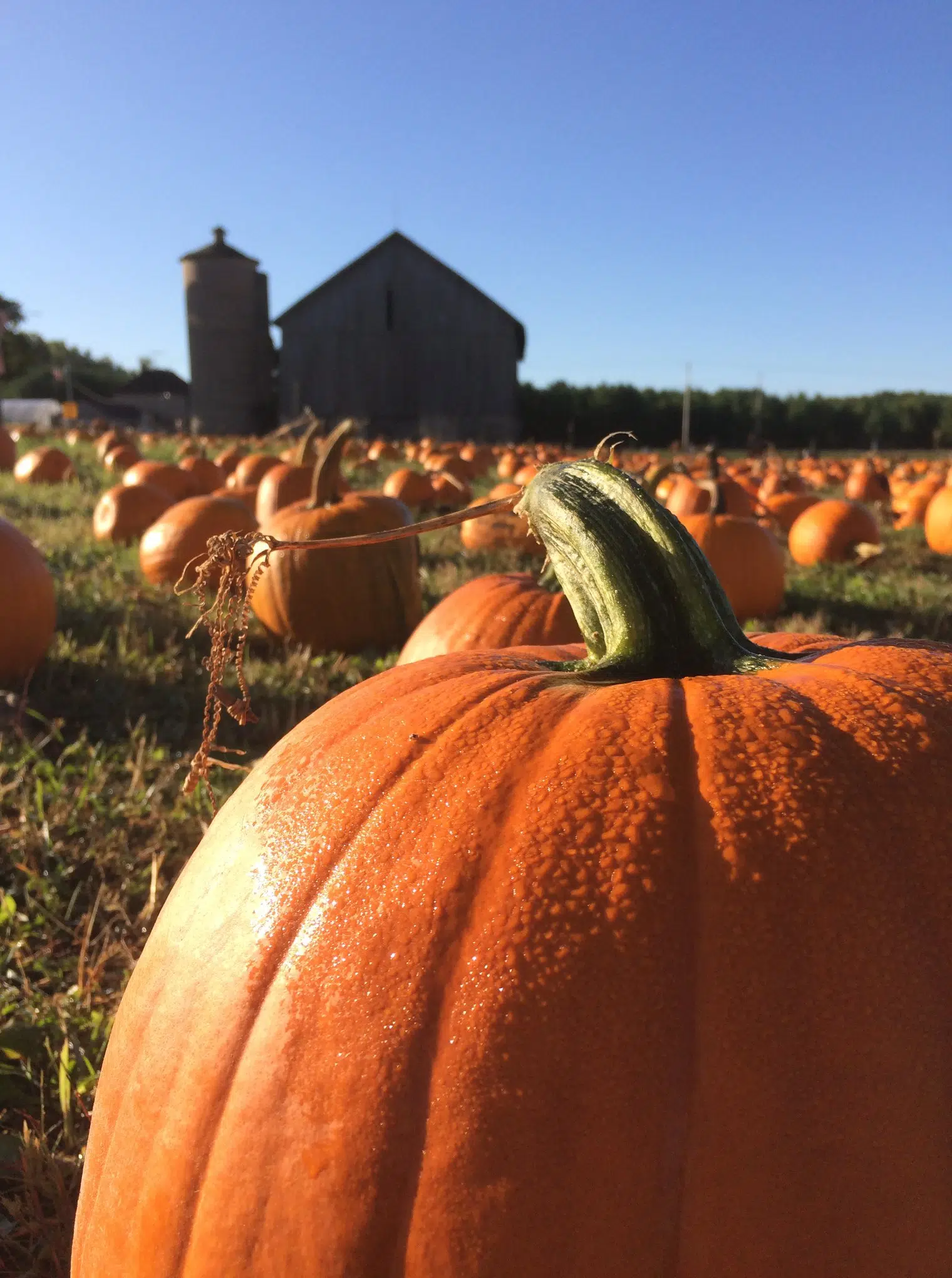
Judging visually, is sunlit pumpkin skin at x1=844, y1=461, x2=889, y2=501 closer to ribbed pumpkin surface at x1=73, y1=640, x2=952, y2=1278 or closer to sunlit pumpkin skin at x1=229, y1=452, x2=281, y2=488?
sunlit pumpkin skin at x1=229, y1=452, x2=281, y2=488

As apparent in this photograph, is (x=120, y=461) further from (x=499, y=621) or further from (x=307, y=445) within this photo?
(x=499, y=621)

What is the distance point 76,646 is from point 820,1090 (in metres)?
4.64

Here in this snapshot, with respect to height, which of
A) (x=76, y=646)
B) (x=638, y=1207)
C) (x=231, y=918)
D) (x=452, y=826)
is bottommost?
(x=76, y=646)

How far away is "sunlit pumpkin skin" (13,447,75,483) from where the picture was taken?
13.2m

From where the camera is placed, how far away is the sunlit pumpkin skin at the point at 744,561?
19.6 feet

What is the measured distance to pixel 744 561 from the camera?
601 centimetres

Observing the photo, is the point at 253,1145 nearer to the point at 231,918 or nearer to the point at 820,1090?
the point at 231,918

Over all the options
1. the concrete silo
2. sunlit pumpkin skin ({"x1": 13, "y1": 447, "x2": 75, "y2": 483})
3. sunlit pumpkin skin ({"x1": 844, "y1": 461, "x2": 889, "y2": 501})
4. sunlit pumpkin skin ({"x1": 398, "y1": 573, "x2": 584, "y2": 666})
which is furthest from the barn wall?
sunlit pumpkin skin ({"x1": 398, "y1": 573, "x2": 584, "y2": 666})

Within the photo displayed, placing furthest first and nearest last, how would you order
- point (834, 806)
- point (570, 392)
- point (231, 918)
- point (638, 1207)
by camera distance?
point (570, 392)
point (231, 918)
point (834, 806)
point (638, 1207)

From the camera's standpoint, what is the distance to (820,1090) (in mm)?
810

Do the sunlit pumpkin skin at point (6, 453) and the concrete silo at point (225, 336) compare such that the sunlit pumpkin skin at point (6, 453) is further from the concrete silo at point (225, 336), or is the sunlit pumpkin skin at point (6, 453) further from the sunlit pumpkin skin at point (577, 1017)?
the concrete silo at point (225, 336)

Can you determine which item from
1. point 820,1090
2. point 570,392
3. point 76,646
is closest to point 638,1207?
point 820,1090

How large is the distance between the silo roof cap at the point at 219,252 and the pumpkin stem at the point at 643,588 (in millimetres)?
41050

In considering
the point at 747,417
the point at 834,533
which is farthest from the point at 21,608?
→ the point at 747,417
